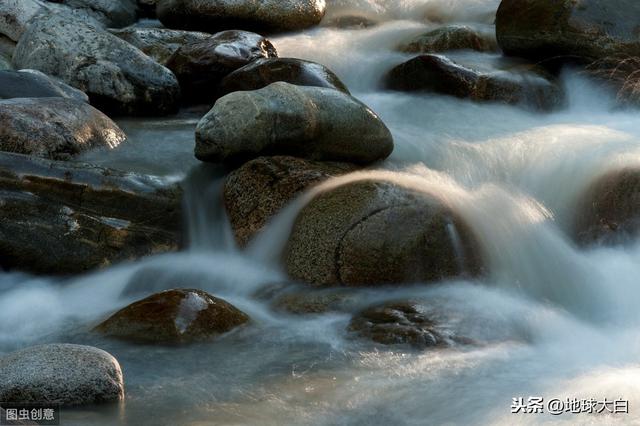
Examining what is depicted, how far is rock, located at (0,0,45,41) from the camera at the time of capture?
12.0 metres

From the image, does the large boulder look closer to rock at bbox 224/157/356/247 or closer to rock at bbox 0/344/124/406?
rock at bbox 224/157/356/247

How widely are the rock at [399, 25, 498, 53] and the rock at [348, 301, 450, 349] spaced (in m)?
6.24

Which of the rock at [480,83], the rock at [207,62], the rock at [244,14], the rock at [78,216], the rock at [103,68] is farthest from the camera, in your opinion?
the rock at [244,14]

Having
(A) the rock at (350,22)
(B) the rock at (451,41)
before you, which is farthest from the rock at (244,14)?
(B) the rock at (451,41)

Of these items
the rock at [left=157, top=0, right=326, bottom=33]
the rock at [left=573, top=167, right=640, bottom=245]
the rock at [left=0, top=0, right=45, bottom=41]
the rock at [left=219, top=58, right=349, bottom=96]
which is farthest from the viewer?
the rock at [left=157, top=0, right=326, bottom=33]

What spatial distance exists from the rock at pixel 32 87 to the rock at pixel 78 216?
1565 millimetres

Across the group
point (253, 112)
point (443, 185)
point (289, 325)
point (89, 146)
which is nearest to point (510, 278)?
point (443, 185)

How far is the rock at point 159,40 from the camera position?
37.6ft

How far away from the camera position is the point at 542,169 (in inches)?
318

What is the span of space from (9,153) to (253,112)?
1.95 m

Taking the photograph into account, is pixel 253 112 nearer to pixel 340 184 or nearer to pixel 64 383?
pixel 340 184

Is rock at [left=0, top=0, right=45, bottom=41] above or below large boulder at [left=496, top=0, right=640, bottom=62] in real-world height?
below

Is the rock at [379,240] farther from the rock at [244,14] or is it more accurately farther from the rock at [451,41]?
the rock at [244,14]

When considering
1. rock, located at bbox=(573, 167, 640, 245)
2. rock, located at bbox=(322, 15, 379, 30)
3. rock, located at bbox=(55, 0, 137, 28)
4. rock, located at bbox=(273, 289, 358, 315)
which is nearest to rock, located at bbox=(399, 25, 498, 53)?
rock, located at bbox=(322, 15, 379, 30)
